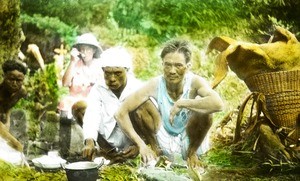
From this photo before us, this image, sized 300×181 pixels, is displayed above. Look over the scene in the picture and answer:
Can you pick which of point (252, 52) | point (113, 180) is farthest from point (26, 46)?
point (252, 52)

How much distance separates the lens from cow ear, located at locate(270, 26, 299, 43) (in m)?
2.95

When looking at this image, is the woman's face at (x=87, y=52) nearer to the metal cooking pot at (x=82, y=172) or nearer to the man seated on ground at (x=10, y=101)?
the man seated on ground at (x=10, y=101)

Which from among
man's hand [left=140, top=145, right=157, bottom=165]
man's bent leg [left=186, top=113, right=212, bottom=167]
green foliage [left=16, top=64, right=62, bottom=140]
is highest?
green foliage [left=16, top=64, right=62, bottom=140]

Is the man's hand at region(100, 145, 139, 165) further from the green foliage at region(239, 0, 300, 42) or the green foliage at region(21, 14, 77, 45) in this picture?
the green foliage at region(239, 0, 300, 42)

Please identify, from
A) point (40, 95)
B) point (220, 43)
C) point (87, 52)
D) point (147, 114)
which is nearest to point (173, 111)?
point (147, 114)

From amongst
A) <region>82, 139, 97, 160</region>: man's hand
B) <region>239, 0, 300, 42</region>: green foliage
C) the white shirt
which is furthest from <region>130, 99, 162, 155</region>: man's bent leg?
<region>239, 0, 300, 42</region>: green foliage

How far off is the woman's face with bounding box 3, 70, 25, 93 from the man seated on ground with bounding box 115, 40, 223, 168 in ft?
2.10

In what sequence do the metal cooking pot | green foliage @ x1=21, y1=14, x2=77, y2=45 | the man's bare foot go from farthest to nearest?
green foliage @ x1=21, y1=14, x2=77, y2=45 < the man's bare foot < the metal cooking pot

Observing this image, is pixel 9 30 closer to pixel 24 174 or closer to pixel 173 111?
pixel 24 174

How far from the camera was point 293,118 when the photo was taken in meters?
2.91

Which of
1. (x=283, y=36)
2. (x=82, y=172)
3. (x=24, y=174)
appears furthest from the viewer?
(x=283, y=36)

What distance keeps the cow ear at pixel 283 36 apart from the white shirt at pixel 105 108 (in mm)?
898

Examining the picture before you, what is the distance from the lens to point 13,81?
2.93 metres

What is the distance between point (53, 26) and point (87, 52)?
0.27m
